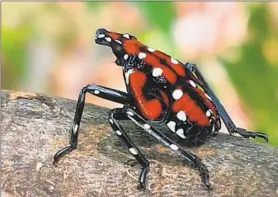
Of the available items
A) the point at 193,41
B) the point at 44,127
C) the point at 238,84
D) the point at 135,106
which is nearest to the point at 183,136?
the point at 135,106

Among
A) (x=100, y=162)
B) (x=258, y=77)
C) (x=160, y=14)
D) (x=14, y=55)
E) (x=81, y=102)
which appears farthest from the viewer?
(x=14, y=55)

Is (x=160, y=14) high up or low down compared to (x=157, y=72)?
up

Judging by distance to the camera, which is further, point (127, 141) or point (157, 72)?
point (157, 72)

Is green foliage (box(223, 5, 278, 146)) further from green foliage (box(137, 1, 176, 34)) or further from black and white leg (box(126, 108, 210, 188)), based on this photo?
black and white leg (box(126, 108, 210, 188))

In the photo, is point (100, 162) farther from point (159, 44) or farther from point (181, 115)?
point (159, 44)

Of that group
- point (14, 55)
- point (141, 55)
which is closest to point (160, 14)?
point (14, 55)

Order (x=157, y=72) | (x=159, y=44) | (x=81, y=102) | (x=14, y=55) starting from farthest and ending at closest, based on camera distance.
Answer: (x=14, y=55)
(x=159, y=44)
(x=157, y=72)
(x=81, y=102)

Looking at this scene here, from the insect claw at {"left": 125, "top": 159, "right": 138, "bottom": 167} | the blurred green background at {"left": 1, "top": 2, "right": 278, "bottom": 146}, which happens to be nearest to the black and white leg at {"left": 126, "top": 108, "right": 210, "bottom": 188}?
the insect claw at {"left": 125, "top": 159, "right": 138, "bottom": 167}
